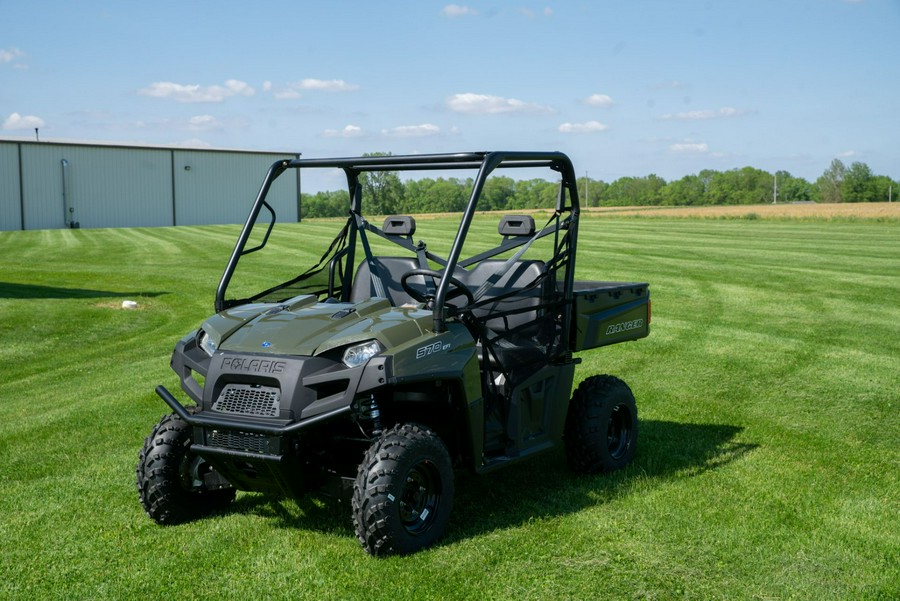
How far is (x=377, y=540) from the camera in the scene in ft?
15.0

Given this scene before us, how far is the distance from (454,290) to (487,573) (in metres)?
1.62

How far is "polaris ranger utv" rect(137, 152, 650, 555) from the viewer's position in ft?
15.1

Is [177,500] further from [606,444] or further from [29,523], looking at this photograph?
[606,444]

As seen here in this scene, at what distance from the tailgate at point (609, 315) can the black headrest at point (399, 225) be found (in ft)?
3.67

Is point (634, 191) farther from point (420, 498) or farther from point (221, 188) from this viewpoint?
point (420, 498)

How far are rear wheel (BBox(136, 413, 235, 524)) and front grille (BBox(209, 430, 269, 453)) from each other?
1.59ft

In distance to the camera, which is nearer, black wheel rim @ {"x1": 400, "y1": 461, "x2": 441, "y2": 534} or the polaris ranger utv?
the polaris ranger utv

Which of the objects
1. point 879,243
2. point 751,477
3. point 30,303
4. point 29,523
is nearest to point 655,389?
point 751,477

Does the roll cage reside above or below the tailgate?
above

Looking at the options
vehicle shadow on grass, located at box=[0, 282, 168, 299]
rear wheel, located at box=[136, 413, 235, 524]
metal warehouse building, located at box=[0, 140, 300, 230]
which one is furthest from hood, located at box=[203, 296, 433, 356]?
metal warehouse building, located at box=[0, 140, 300, 230]

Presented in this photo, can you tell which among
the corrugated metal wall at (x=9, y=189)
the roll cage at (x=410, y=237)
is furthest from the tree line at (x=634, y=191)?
the corrugated metal wall at (x=9, y=189)

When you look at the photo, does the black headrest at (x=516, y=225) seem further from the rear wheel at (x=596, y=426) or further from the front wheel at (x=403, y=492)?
the front wheel at (x=403, y=492)

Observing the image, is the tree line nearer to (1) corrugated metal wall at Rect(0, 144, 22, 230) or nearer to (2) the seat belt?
(2) the seat belt

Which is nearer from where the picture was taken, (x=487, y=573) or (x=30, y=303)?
(x=487, y=573)
